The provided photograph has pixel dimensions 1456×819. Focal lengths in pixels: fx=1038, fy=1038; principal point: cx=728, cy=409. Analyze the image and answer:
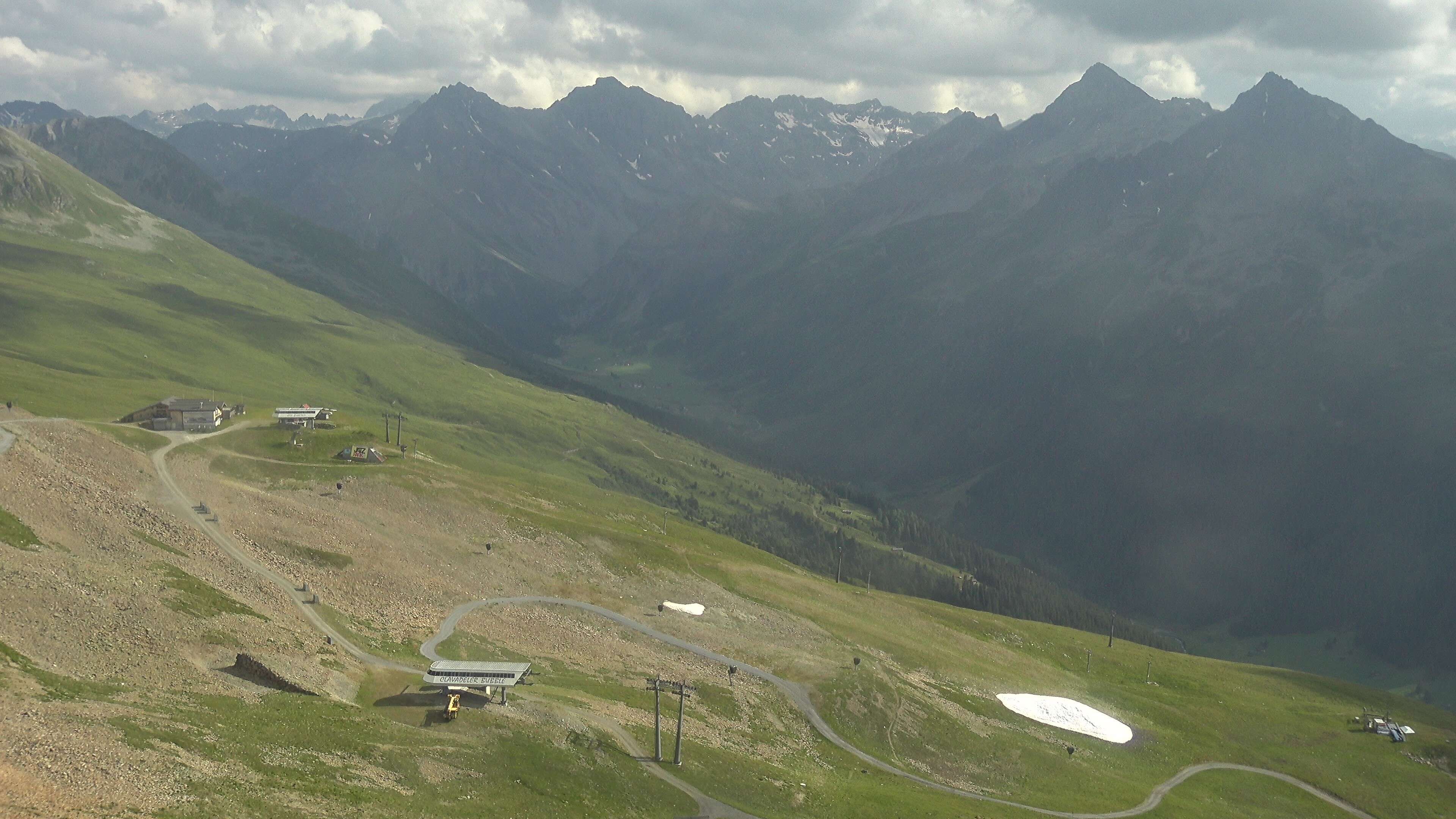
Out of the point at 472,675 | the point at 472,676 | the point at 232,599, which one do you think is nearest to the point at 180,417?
the point at 232,599

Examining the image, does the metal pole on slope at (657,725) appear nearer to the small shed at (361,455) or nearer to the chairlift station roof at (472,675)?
the chairlift station roof at (472,675)

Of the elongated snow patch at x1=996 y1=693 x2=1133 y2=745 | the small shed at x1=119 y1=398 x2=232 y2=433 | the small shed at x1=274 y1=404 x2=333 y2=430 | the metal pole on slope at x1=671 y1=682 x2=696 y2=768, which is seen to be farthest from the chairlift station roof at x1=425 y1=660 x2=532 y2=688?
the small shed at x1=274 y1=404 x2=333 y2=430

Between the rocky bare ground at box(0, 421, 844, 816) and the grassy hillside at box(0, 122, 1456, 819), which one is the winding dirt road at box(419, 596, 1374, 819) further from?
the rocky bare ground at box(0, 421, 844, 816)

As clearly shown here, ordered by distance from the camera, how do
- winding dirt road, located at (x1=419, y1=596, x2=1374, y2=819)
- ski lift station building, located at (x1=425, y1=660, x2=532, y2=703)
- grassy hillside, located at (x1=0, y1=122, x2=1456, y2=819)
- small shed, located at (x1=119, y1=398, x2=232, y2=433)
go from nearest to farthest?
1. grassy hillside, located at (x1=0, y1=122, x2=1456, y2=819)
2. ski lift station building, located at (x1=425, y1=660, x2=532, y2=703)
3. winding dirt road, located at (x1=419, y1=596, x2=1374, y2=819)
4. small shed, located at (x1=119, y1=398, x2=232, y2=433)

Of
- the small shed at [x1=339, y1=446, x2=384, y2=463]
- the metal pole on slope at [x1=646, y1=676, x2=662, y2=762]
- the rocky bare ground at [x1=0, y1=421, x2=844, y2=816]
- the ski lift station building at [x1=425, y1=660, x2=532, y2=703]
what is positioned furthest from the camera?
the small shed at [x1=339, y1=446, x2=384, y2=463]

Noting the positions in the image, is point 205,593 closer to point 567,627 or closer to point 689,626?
point 567,627

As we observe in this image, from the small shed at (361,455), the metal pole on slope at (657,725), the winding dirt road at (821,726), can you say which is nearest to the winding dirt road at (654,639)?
the winding dirt road at (821,726)
